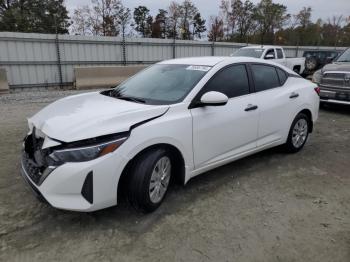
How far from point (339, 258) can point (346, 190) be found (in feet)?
4.95

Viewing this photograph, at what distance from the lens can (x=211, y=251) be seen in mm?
2746

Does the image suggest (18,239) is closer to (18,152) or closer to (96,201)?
(96,201)

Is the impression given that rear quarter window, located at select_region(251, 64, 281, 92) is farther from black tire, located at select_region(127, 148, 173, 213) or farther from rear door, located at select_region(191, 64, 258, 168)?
black tire, located at select_region(127, 148, 173, 213)

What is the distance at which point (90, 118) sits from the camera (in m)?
3.04

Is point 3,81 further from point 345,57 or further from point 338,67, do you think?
point 345,57

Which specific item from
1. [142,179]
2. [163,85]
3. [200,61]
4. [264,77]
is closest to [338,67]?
[264,77]

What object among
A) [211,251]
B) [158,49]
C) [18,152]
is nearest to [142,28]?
[158,49]

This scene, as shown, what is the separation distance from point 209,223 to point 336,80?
706 centimetres

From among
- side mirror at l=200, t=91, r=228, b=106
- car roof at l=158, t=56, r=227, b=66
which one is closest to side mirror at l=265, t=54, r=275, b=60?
car roof at l=158, t=56, r=227, b=66

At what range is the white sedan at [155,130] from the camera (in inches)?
110

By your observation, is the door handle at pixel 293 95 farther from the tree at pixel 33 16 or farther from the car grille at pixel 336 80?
the tree at pixel 33 16

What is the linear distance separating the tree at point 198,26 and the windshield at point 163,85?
41499 mm

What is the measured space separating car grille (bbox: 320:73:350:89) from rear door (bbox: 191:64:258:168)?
17.3ft

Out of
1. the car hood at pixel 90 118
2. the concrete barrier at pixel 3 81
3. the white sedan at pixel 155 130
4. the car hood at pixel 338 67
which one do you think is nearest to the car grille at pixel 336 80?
the car hood at pixel 338 67
